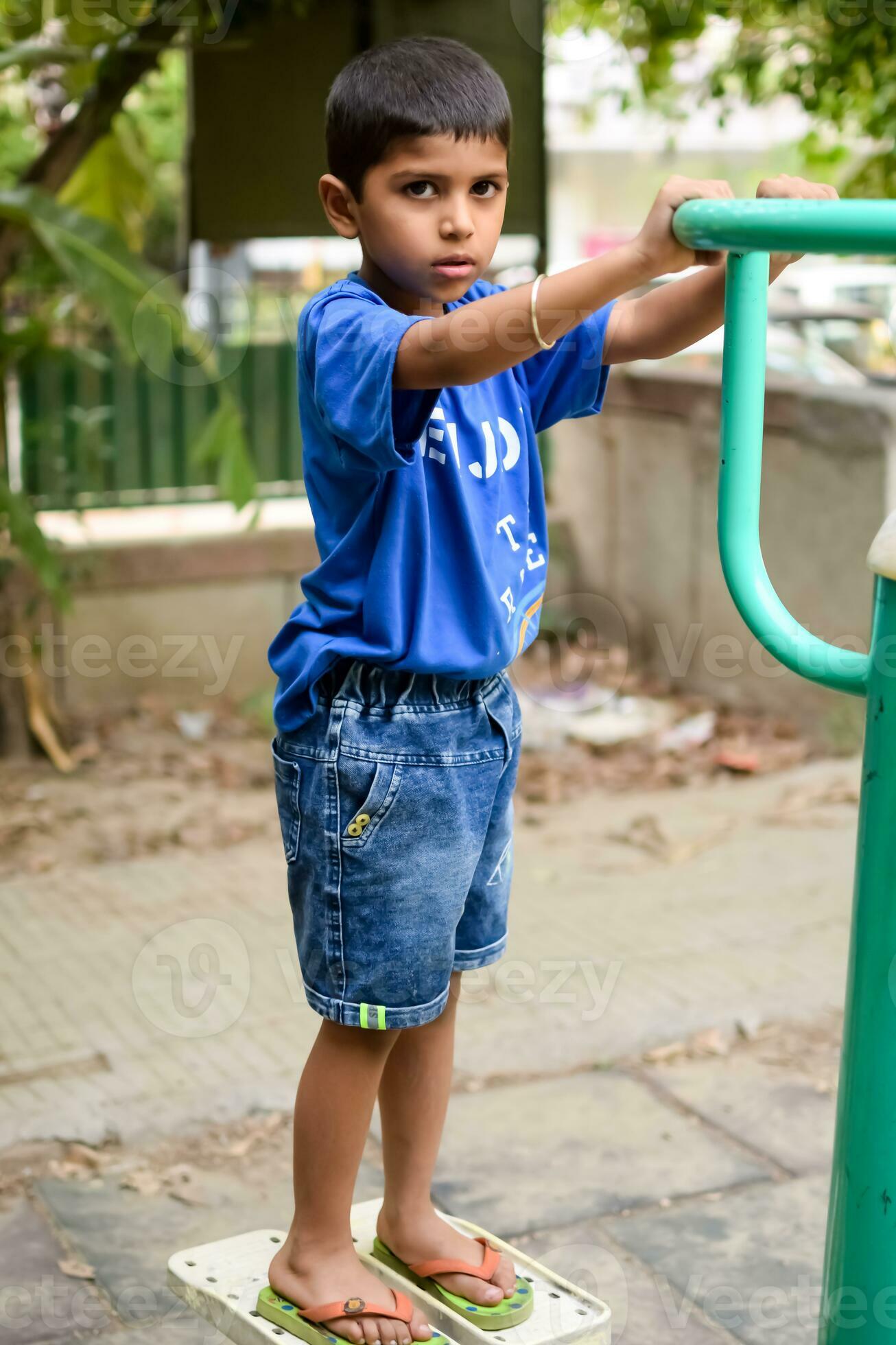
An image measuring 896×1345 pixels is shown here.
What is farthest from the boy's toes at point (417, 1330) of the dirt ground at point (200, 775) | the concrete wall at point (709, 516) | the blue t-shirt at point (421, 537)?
the concrete wall at point (709, 516)

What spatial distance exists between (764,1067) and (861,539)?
249 centimetres

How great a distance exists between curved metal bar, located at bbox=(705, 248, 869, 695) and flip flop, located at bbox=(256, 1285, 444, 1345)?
2.98 ft

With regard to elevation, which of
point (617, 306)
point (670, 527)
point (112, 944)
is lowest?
point (112, 944)

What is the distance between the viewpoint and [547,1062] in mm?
2904

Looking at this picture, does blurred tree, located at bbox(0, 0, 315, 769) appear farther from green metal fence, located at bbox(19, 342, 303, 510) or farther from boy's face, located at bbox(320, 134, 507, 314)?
boy's face, located at bbox(320, 134, 507, 314)

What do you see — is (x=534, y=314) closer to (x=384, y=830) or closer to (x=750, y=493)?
(x=750, y=493)

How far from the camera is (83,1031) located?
299 centimetres

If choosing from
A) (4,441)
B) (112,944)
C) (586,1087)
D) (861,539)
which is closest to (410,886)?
(586,1087)

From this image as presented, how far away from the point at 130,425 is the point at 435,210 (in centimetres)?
436

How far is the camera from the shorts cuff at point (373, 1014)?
5.65 ft

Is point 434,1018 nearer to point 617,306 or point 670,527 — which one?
point 617,306

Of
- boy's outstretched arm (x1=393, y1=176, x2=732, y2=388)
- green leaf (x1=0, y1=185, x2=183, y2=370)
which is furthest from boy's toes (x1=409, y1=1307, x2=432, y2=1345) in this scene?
green leaf (x1=0, y1=185, x2=183, y2=370)

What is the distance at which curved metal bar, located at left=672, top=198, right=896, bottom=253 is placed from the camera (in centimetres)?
118

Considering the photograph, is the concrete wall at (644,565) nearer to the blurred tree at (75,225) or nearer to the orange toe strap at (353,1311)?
the blurred tree at (75,225)
